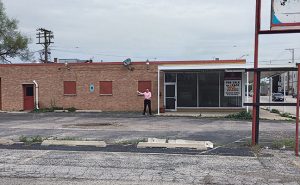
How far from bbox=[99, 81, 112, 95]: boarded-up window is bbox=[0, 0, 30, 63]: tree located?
16.7 meters

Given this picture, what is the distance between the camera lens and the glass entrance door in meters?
28.2

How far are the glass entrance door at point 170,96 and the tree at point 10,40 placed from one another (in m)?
20.6

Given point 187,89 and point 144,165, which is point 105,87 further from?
point 144,165

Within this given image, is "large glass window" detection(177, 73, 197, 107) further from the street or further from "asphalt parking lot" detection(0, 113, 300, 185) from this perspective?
the street

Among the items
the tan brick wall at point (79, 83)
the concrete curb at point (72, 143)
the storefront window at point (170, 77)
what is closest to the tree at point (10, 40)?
the tan brick wall at point (79, 83)

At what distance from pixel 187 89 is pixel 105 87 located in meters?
6.09

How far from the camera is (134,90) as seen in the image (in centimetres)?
2852

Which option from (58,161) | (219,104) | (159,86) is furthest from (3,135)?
(219,104)

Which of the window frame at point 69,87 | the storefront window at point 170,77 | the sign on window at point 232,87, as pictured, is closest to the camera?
the sign on window at point 232,87

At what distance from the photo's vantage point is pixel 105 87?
95.0 feet

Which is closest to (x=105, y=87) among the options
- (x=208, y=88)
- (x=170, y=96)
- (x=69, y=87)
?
(x=69, y=87)

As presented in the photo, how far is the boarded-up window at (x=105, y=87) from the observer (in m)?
28.9

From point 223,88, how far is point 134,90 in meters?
A: 6.43

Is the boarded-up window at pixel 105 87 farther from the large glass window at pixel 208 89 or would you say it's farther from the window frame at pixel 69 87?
the large glass window at pixel 208 89
